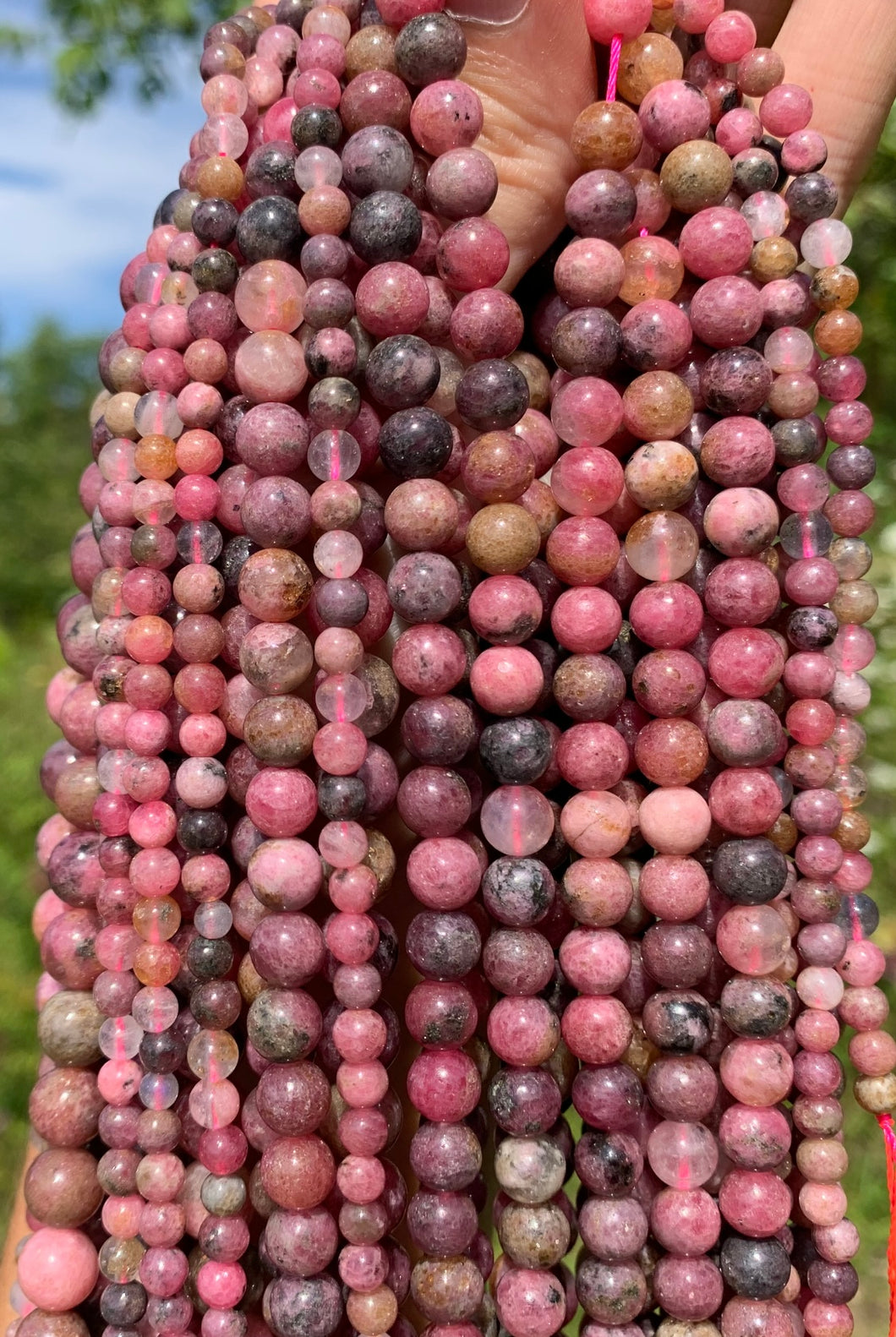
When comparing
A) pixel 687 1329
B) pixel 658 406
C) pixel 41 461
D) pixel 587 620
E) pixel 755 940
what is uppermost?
pixel 41 461

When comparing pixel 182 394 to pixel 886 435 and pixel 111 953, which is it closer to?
pixel 111 953

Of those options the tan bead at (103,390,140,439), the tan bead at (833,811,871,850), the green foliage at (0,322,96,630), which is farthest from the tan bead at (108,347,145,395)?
the green foliage at (0,322,96,630)

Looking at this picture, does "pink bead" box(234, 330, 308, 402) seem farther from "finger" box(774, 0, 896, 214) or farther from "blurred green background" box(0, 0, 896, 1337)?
"blurred green background" box(0, 0, 896, 1337)

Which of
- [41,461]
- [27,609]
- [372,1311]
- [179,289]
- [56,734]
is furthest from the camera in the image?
[41,461]

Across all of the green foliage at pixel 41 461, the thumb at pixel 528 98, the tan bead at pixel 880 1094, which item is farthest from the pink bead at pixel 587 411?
the green foliage at pixel 41 461

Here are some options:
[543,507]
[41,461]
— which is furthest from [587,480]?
[41,461]

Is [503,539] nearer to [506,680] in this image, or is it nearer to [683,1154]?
[506,680]
